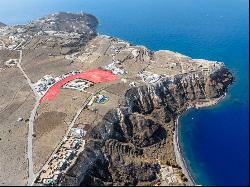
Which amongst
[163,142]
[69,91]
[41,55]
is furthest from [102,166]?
[41,55]

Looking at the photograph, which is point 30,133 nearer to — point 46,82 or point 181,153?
point 46,82

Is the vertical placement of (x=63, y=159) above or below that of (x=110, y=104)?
below

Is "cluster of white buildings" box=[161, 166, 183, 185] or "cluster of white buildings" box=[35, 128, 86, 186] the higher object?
"cluster of white buildings" box=[35, 128, 86, 186]

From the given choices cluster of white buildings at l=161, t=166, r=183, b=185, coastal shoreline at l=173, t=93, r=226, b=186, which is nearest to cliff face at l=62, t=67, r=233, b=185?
coastal shoreline at l=173, t=93, r=226, b=186

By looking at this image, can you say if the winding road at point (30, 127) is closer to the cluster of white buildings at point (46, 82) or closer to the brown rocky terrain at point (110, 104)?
the brown rocky terrain at point (110, 104)

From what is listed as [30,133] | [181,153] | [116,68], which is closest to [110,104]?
[30,133]

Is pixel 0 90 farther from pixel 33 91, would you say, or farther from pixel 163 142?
pixel 163 142

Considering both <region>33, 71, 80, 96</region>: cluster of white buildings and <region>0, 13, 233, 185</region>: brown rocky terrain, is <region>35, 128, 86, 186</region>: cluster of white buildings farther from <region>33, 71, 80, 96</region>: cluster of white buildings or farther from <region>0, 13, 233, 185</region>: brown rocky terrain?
<region>33, 71, 80, 96</region>: cluster of white buildings

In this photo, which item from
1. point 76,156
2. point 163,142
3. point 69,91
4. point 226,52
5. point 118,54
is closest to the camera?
point 76,156
